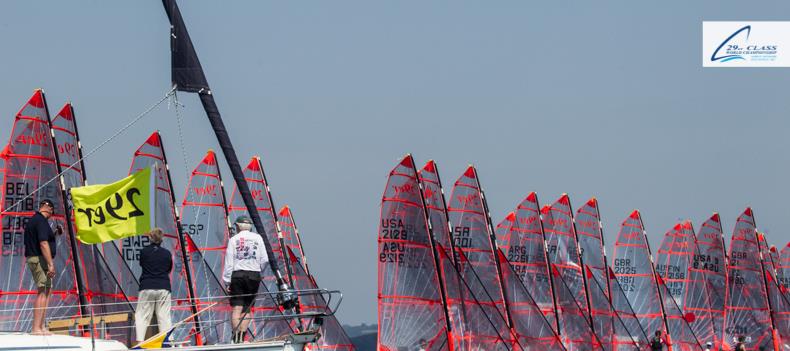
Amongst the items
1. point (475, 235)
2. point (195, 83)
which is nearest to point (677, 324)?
point (475, 235)

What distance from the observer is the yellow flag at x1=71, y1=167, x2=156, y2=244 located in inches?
1196

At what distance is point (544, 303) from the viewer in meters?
71.5

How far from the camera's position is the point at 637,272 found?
3155 inches

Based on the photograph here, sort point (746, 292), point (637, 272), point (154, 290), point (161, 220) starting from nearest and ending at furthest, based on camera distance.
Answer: point (154, 290)
point (161, 220)
point (637, 272)
point (746, 292)

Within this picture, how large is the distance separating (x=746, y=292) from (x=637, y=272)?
20.8 ft

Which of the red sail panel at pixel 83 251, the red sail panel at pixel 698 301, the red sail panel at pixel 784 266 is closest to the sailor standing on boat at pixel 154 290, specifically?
the red sail panel at pixel 83 251

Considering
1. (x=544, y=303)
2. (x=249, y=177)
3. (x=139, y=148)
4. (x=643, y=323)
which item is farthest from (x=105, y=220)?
(x=643, y=323)

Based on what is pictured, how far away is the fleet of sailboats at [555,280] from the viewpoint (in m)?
61.2

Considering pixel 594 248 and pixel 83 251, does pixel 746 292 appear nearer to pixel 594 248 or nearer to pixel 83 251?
pixel 594 248

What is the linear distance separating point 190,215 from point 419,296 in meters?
9.74

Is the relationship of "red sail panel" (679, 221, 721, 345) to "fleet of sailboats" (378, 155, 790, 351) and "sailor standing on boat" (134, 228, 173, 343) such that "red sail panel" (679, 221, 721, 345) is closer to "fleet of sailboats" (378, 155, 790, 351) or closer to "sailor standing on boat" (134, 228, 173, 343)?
"fleet of sailboats" (378, 155, 790, 351)

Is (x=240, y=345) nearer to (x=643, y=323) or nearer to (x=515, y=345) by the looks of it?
(x=515, y=345)

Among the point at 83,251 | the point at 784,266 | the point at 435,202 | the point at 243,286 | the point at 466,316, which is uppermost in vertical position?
the point at 784,266

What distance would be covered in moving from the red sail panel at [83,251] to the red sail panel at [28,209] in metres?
0.48
